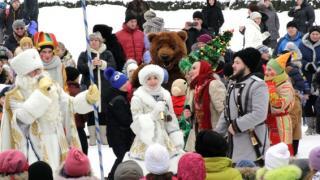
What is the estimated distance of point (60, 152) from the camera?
32.8 feet

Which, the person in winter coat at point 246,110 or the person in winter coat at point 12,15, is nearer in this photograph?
the person in winter coat at point 246,110

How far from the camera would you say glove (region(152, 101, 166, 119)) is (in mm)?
10484

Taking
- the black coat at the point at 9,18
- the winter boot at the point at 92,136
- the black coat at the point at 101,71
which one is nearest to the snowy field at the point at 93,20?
the black coat at the point at 9,18

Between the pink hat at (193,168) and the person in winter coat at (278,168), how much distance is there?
0.54 metres

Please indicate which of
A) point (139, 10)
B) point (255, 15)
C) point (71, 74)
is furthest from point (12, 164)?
point (255, 15)

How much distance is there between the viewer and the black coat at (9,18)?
22.0m

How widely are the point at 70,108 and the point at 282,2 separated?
21747mm

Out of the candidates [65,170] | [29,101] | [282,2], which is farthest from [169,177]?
[282,2]

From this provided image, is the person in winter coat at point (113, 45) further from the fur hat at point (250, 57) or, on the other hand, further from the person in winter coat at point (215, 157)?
the person in winter coat at point (215, 157)

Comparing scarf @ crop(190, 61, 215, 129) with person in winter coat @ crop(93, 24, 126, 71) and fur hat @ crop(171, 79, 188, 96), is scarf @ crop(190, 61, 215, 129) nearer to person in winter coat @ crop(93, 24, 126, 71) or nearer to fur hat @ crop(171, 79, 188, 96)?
fur hat @ crop(171, 79, 188, 96)

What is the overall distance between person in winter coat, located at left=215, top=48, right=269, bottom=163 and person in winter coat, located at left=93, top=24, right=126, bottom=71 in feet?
18.2

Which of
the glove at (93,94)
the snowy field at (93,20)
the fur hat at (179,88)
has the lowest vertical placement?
the snowy field at (93,20)

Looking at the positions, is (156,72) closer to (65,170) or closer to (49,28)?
(65,170)

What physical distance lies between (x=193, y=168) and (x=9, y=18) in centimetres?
1515
